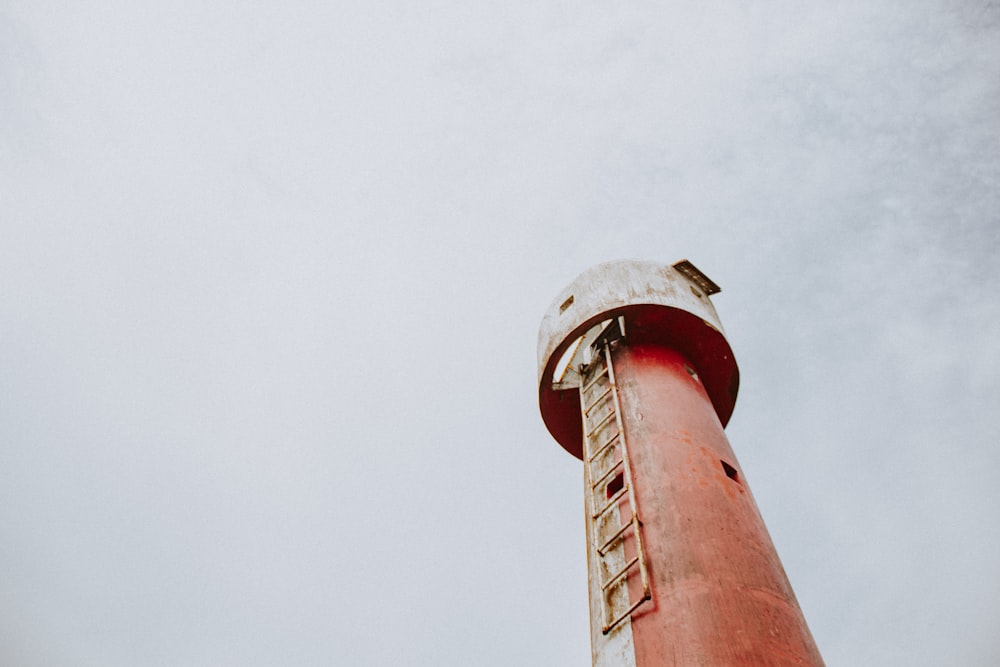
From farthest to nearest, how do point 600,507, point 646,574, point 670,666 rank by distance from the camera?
1. point 600,507
2. point 646,574
3. point 670,666

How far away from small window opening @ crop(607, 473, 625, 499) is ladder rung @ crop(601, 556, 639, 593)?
1474mm

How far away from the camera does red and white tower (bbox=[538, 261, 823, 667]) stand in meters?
5.89

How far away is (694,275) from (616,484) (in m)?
5.43

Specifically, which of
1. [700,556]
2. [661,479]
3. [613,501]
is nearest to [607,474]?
[613,501]

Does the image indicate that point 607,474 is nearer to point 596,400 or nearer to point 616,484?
point 616,484

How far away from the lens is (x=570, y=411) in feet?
38.4

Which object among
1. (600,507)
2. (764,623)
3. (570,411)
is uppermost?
(570,411)


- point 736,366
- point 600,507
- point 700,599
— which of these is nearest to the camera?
point 700,599

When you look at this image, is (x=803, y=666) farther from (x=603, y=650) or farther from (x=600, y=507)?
(x=600, y=507)

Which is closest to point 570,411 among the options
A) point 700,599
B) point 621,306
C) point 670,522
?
point 621,306

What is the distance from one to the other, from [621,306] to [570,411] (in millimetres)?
2331

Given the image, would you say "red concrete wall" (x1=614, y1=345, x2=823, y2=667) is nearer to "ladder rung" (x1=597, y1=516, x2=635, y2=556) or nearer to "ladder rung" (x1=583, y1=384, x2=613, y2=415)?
"ladder rung" (x1=597, y1=516, x2=635, y2=556)

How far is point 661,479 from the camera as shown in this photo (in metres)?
7.50

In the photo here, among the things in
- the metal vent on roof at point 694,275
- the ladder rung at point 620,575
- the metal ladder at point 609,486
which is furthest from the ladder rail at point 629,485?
the metal vent on roof at point 694,275
